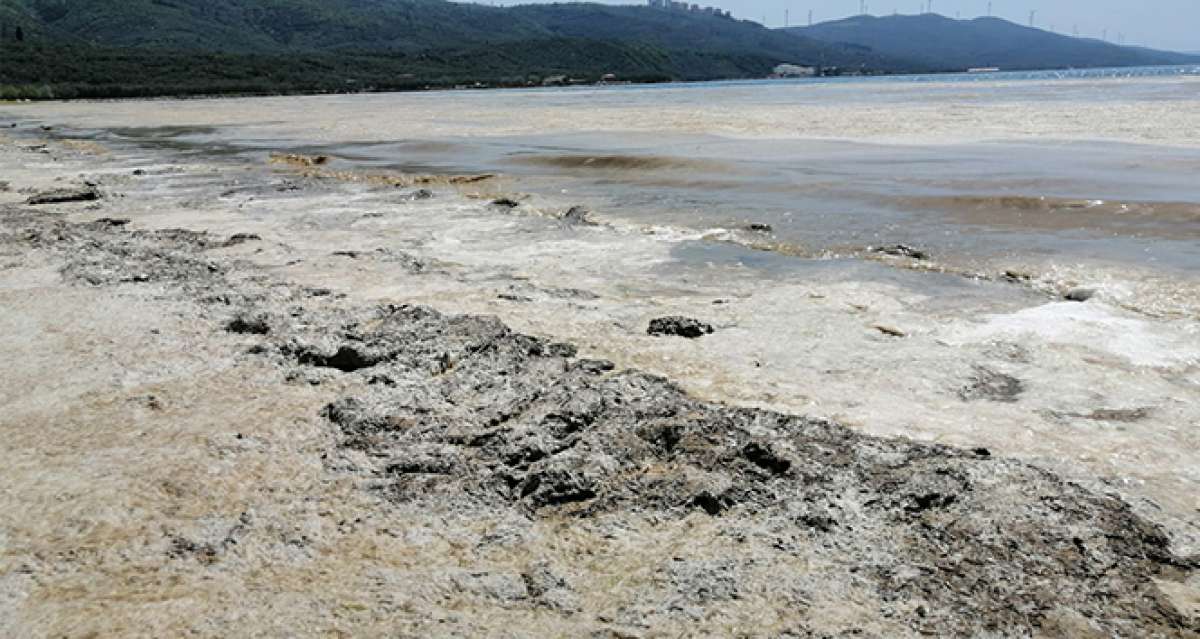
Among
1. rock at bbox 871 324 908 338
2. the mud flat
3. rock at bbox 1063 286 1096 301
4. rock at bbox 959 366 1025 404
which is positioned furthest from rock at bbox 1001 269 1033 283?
rock at bbox 959 366 1025 404

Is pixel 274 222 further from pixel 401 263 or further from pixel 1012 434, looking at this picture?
pixel 1012 434

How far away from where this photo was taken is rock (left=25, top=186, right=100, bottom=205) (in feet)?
39.5

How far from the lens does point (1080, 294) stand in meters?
6.50

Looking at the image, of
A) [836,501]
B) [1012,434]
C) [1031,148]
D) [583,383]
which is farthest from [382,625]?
[1031,148]

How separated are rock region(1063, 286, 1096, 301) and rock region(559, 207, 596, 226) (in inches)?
208

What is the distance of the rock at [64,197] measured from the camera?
1204 centimetres

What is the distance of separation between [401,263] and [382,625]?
5424mm

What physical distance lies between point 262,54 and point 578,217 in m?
131

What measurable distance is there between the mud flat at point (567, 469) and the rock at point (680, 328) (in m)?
0.11

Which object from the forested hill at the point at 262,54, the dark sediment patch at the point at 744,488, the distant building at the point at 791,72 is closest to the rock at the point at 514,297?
the dark sediment patch at the point at 744,488

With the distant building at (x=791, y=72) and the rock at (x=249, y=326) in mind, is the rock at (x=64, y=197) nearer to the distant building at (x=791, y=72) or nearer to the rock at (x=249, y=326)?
the rock at (x=249, y=326)

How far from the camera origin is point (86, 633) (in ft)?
8.13

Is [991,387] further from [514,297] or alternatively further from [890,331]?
[514,297]

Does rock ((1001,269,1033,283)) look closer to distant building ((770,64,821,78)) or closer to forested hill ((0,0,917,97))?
forested hill ((0,0,917,97))
